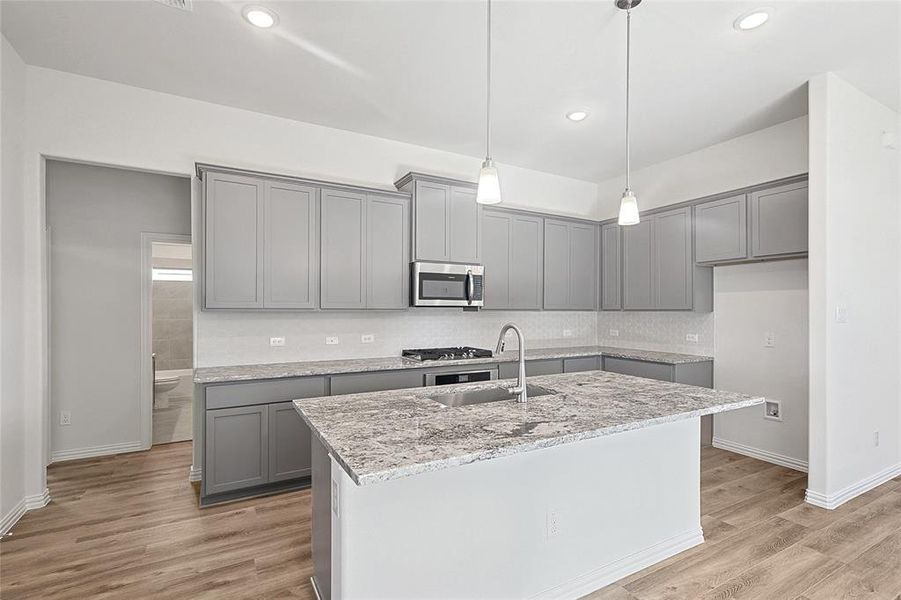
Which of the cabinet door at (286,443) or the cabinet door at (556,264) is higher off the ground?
the cabinet door at (556,264)

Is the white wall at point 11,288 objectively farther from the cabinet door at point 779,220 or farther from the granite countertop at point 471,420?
the cabinet door at point 779,220

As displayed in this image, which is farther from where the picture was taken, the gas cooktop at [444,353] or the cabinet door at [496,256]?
the cabinet door at [496,256]

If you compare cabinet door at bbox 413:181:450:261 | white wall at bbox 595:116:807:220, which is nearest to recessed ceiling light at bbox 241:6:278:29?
cabinet door at bbox 413:181:450:261

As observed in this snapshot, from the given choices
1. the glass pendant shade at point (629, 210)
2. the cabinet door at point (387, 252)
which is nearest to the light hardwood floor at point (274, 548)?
the cabinet door at point (387, 252)

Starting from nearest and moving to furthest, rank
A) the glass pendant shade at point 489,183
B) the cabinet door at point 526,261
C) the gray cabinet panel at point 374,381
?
1. the glass pendant shade at point 489,183
2. the gray cabinet panel at point 374,381
3. the cabinet door at point 526,261

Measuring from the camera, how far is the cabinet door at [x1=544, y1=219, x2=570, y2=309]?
500 centimetres

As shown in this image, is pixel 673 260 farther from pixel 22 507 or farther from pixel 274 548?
pixel 22 507

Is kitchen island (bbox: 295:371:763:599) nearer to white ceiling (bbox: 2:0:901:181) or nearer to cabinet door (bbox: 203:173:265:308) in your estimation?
cabinet door (bbox: 203:173:265:308)

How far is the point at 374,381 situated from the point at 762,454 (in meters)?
3.52

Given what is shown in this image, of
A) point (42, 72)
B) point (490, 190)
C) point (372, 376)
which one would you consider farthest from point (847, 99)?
point (42, 72)

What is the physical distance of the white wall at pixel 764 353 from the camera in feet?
12.7

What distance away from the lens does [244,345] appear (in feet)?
12.2

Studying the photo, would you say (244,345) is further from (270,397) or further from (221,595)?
(221,595)

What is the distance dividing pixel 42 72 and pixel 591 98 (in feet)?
12.7
